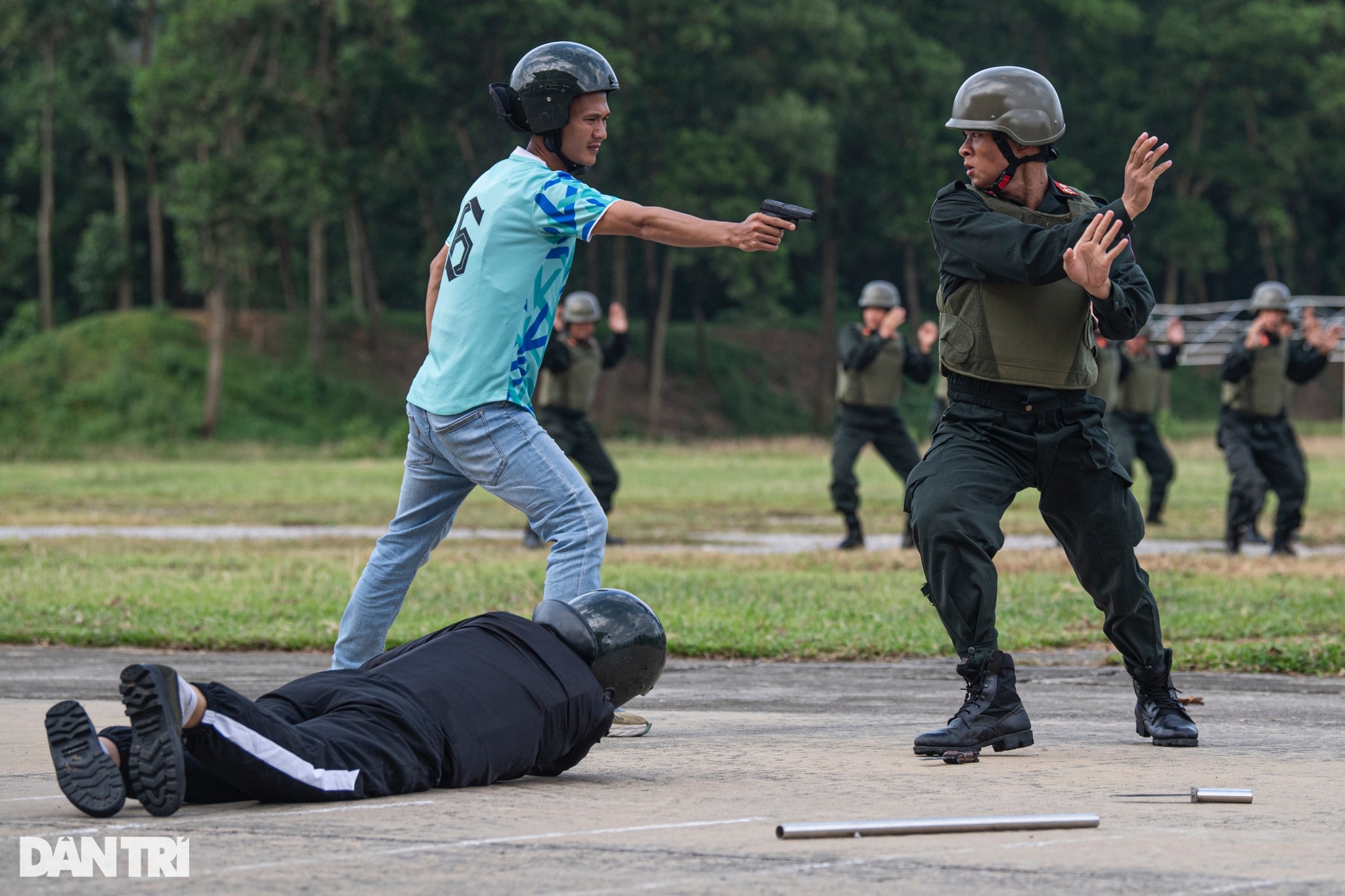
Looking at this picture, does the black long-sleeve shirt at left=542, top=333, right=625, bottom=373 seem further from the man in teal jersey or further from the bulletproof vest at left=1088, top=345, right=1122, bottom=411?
the man in teal jersey

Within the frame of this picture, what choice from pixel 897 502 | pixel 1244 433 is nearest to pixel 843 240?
pixel 897 502

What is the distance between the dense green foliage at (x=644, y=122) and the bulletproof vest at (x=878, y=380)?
28188 millimetres

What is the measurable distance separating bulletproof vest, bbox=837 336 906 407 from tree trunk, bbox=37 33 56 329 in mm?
35732

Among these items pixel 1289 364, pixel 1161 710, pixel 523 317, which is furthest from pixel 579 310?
pixel 1161 710

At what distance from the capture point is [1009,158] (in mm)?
5629

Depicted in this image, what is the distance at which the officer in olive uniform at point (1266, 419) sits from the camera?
14820 millimetres

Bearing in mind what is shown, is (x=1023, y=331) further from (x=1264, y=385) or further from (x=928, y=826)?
(x=1264, y=385)

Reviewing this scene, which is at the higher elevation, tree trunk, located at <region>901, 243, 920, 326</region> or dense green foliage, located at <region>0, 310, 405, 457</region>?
tree trunk, located at <region>901, 243, 920, 326</region>

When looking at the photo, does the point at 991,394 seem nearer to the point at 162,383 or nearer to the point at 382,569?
the point at 382,569

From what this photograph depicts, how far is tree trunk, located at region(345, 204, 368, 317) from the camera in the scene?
4812 centimetres

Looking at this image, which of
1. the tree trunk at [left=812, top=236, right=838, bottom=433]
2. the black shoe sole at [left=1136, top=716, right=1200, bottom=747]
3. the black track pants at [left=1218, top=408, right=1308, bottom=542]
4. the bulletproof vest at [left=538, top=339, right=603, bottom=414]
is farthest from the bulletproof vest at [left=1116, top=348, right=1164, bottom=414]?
the tree trunk at [left=812, top=236, right=838, bottom=433]

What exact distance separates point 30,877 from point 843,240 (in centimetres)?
5514

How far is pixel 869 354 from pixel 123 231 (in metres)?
38.4

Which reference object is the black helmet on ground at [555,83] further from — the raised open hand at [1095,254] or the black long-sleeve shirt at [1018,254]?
the raised open hand at [1095,254]
